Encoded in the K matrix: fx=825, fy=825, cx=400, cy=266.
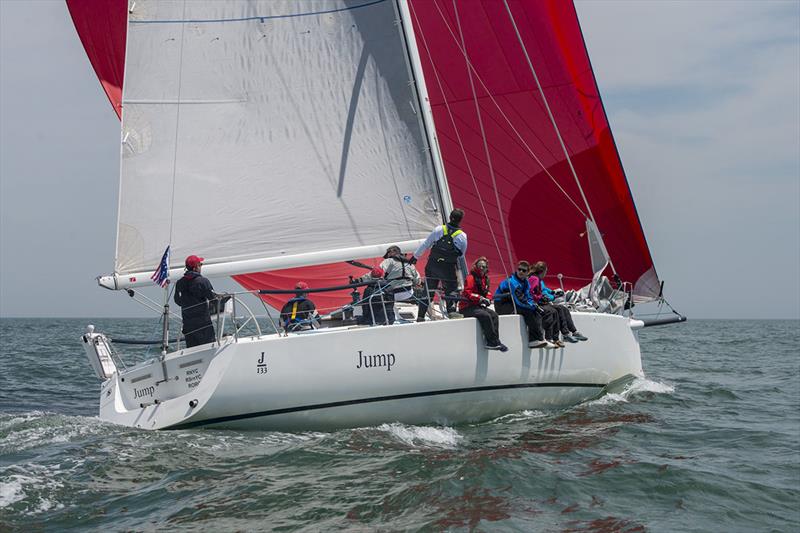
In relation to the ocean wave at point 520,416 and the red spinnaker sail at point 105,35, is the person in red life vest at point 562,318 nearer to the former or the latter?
the ocean wave at point 520,416

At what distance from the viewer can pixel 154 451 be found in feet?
22.9

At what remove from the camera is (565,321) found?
8664mm

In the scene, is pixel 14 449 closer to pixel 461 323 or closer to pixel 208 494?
pixel 208 494

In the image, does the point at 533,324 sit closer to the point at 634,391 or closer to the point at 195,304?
the point at 634,391

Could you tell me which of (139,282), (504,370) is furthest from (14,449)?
(504,370)

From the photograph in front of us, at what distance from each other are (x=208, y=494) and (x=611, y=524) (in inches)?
109

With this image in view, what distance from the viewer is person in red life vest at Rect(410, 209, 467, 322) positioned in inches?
343

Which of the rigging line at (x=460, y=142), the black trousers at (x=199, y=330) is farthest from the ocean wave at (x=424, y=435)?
the rigging line at (x=460, y=142)

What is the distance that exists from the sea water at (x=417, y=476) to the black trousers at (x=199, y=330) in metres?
1.09

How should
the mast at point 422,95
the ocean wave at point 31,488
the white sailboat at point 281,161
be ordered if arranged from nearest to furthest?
1. the ocean wave at point 31,488
2. the white sailboat at point 281,161
3. the mast at point 422,95

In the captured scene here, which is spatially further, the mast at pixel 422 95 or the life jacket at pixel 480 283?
the mast at pixel 422 95

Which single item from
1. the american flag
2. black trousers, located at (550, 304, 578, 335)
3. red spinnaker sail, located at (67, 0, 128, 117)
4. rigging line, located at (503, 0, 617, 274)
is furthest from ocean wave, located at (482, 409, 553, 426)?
red spinnaker sail, located at (67, 0, 128, 117)

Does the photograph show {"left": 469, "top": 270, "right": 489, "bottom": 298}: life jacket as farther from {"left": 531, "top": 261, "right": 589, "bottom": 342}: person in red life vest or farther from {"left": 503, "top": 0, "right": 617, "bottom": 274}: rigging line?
{"left": 503, "top": 0, "right": 617, "bottom": 274}: rigging line

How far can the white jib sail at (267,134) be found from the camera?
8.77m
